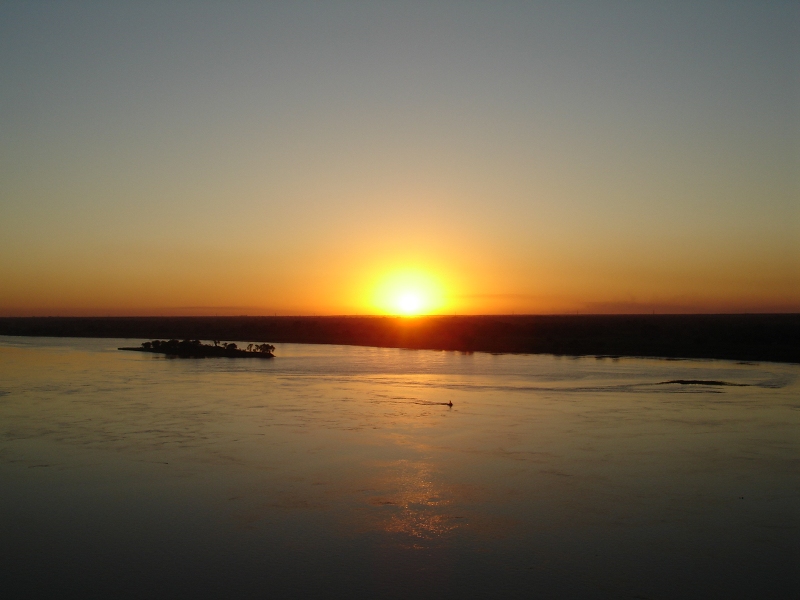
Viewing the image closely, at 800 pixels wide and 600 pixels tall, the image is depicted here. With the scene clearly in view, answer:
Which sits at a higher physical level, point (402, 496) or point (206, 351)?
point (206, 351)

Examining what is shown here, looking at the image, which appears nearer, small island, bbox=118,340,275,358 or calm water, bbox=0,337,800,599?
calm water, bbox=0,337,800,599

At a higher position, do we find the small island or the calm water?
the small island

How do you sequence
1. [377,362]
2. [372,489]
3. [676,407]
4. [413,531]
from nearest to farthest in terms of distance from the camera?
[413,531]
[372,489]
[676,407]
[377,362]

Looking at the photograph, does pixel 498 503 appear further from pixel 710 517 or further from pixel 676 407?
pixel 676 407

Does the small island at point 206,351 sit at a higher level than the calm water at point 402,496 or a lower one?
higher

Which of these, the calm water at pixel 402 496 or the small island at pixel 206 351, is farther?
the small island at pixel 206 351

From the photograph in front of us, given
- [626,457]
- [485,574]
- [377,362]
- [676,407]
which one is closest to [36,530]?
A: [485,574]

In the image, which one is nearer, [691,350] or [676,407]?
[676,407]

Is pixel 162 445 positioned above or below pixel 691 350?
below
